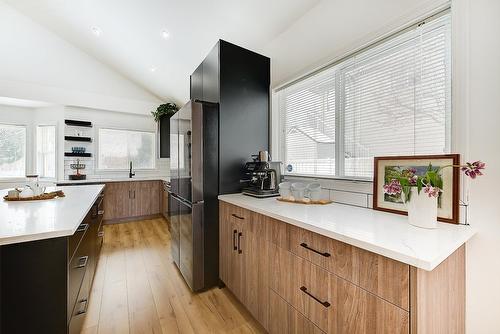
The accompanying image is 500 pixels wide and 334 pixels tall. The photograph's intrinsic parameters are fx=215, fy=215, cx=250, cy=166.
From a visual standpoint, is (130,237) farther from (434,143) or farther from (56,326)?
(434,143)

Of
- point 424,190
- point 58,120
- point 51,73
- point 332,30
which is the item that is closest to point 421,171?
point 424,190

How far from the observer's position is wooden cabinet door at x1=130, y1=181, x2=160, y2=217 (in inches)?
183

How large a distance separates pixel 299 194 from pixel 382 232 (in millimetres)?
824

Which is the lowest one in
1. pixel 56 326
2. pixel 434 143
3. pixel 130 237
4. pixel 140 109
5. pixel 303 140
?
pixel 130 237

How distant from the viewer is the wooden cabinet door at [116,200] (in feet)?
14.4

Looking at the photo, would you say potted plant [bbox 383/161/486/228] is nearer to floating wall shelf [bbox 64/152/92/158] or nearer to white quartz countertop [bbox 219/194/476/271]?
white quartz countertop [bbox 219/194/476/271]

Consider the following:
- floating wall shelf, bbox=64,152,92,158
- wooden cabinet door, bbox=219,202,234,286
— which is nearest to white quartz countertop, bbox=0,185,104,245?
wooden cabinet door, bbox=219,202,234,286

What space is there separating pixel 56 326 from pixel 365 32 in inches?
101

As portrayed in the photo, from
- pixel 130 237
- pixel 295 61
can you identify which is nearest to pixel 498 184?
pixel 295 61

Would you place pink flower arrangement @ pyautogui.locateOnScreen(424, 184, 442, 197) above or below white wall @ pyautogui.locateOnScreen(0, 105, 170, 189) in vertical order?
below

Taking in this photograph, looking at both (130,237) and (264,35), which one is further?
(130,237)

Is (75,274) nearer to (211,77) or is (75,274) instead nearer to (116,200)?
(211,77)

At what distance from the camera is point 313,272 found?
1.10m

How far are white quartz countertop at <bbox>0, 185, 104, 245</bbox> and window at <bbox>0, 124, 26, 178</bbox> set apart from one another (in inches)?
140
